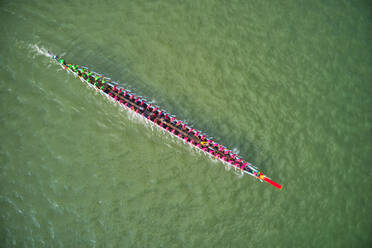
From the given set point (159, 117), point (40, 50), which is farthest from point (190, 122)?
point (40, 50)

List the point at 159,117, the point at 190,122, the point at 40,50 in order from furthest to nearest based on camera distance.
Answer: the point at 40,50
the point at 190,122
the point at 159,117

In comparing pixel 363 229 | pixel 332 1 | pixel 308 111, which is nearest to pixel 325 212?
pixel 363 229

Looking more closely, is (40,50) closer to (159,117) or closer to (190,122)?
(159,117)

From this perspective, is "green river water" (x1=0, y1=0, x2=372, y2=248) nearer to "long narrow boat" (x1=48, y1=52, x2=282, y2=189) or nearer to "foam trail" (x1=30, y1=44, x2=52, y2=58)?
"foam trail" (x1=30, y1=44, x2=52, y2=58)

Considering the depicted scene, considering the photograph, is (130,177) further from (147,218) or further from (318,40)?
(318,40)

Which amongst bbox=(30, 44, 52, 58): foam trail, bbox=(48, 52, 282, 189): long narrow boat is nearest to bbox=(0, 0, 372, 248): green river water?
bbox=(30, 44, 52, 58): foam trail
